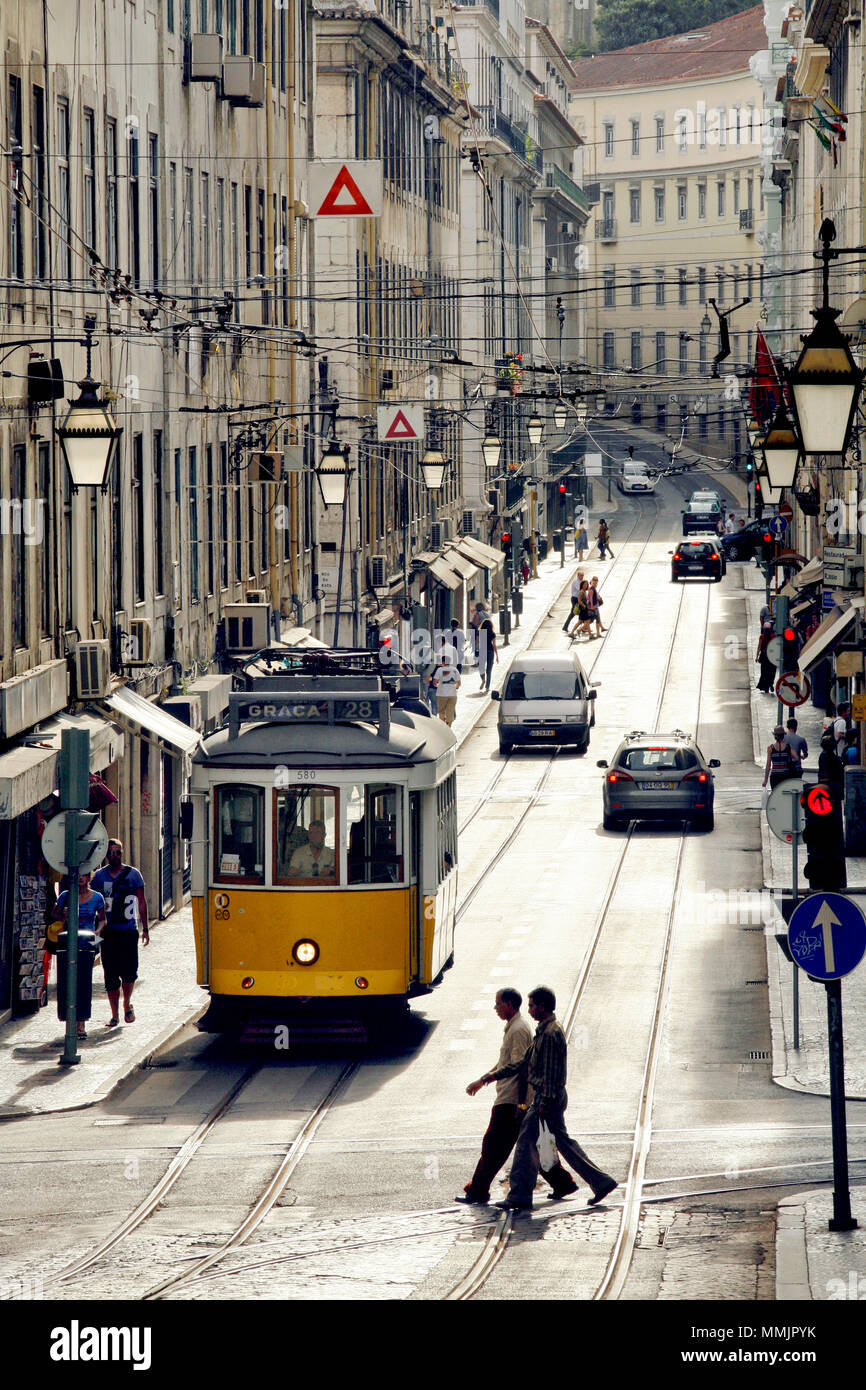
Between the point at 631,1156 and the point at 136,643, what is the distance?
1309 centimetres

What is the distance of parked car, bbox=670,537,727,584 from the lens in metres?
75.6

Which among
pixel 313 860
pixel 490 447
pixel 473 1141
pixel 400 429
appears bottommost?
pixel 473 1141

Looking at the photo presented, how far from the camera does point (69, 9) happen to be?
82.1ft

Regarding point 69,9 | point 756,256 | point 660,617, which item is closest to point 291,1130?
point 69,9

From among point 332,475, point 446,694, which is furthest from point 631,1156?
point 446,694

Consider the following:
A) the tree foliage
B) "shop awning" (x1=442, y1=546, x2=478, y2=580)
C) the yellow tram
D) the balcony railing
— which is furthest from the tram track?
the tree foliage

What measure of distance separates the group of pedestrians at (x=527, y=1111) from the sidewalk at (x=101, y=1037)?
4.56 metres

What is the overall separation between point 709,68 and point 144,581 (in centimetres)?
9661

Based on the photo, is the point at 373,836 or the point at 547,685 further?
the point at 547,685

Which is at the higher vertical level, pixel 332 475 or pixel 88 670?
pixel 332 475

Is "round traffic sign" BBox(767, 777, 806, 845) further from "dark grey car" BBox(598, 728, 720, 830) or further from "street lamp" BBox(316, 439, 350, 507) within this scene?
"dark grey car" BBox(598, 728, 720, 830)

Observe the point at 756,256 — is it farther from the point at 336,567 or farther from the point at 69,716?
the point at 69,716

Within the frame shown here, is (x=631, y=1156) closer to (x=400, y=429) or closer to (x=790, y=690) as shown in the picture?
(x=790, y=690)

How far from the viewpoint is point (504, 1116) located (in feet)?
48.1
